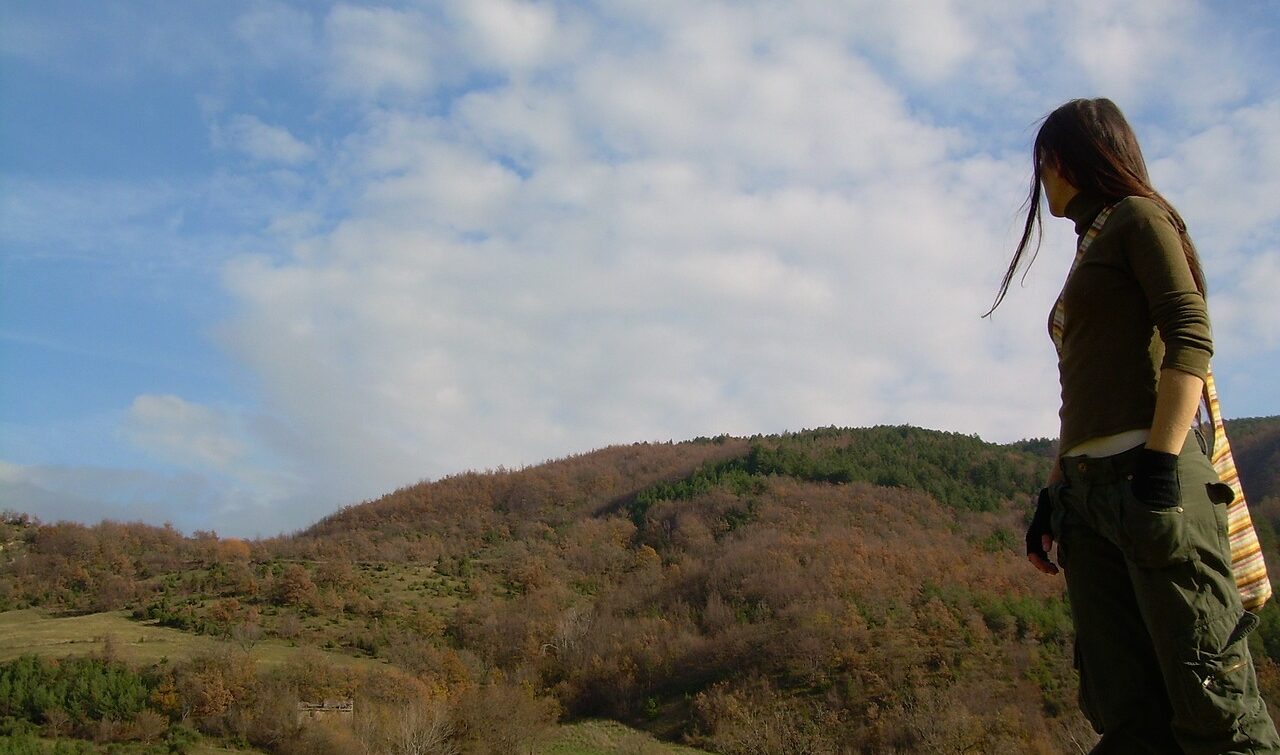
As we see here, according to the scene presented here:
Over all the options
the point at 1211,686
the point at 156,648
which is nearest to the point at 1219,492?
the point at 1211,686

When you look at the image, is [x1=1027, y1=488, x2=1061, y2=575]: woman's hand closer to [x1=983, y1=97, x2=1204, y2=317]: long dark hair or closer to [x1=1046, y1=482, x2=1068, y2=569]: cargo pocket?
[x1=1046, y1=482, x2=1068, y2=569]: cargo pocket

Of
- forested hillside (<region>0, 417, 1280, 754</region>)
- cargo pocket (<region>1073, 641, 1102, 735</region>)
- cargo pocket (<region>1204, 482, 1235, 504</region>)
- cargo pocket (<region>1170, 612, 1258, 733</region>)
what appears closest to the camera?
cargo pocket (<region>1170, 612, 1258, 733</region>)

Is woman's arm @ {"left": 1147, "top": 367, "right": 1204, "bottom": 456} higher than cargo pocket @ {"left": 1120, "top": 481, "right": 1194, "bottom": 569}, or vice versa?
woman's arm @ {"left": 1147, "top": 367, "right": 1204, "bottom": 456}

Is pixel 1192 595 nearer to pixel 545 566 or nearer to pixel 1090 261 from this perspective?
pixel 1090 261

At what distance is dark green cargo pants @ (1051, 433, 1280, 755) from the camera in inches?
70.3

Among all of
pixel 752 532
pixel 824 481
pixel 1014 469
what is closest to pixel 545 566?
pixel 752 532

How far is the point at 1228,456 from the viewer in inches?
83.0

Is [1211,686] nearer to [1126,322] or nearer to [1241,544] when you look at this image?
[1241,544]

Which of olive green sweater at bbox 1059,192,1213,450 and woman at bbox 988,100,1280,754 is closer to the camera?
woman at bbox 988,100,1280,754

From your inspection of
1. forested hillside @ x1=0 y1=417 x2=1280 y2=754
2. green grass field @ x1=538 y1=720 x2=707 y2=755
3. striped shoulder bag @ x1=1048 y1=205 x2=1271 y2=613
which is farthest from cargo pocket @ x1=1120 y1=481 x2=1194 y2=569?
green grass field @ x1=538 y1=720 x2=707 y2=755

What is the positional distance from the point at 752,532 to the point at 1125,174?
52.2 metres

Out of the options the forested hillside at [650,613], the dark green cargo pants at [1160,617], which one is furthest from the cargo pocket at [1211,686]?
the forested hillside at [650,613]

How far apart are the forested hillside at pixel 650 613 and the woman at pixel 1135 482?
2632 cm

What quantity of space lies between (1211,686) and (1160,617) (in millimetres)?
149
